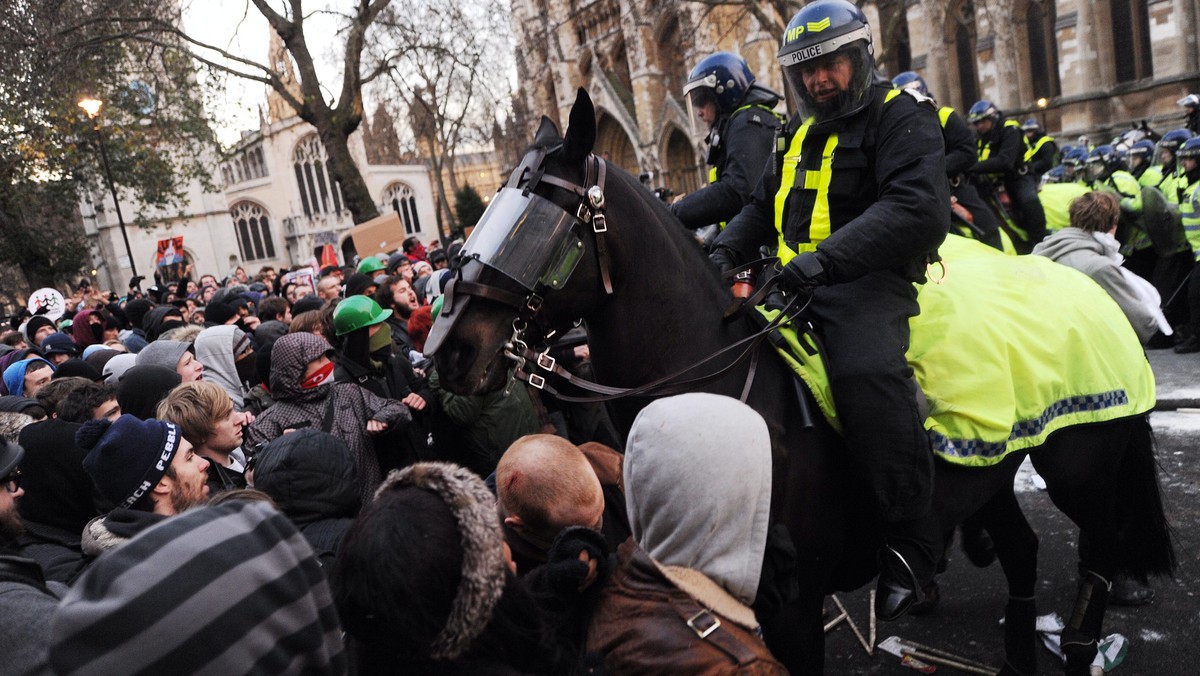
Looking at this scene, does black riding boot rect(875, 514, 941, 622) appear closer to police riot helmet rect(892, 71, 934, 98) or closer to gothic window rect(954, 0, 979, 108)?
police riot helmet rect(892, 71, 934, 98)

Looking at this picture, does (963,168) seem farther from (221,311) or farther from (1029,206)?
(221,311)

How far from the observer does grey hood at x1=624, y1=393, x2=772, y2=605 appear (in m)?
2.01

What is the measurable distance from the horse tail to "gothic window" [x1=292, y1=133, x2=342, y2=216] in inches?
2101

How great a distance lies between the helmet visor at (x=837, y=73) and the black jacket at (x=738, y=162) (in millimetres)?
1058

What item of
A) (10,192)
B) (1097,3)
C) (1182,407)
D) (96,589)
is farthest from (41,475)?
(1097,3)

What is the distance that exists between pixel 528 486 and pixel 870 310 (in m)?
1.42

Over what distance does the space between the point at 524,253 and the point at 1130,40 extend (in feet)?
81.3

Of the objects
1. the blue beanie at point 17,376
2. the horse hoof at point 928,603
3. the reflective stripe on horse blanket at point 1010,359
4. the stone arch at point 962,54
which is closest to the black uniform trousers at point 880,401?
the reflective stripe on horse blanket at point 1010,359

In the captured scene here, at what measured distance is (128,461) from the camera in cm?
278

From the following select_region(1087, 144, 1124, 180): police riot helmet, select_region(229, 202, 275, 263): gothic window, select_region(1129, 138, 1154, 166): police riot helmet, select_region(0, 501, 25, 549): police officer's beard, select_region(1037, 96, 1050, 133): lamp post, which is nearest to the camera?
select_region(0, 501, 25, 549): police officer's beard

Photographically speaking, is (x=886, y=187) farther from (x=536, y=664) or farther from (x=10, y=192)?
(x=10, y=192)

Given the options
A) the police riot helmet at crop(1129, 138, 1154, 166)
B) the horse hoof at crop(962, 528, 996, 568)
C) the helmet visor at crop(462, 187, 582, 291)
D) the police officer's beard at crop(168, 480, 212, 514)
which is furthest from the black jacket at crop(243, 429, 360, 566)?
the police riot helmet at crop(1129, 138, 1154, 166)

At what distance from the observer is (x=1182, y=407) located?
6.89m

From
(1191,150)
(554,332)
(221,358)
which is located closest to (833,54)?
(554,332)
